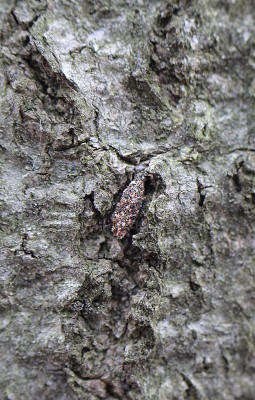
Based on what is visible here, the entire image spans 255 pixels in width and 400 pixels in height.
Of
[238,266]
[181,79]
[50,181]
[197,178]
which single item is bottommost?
[238,266]

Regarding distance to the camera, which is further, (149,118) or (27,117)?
(149,118)

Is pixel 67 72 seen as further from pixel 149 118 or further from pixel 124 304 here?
pixel 124 304

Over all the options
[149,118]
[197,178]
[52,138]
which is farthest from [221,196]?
[52,138]
